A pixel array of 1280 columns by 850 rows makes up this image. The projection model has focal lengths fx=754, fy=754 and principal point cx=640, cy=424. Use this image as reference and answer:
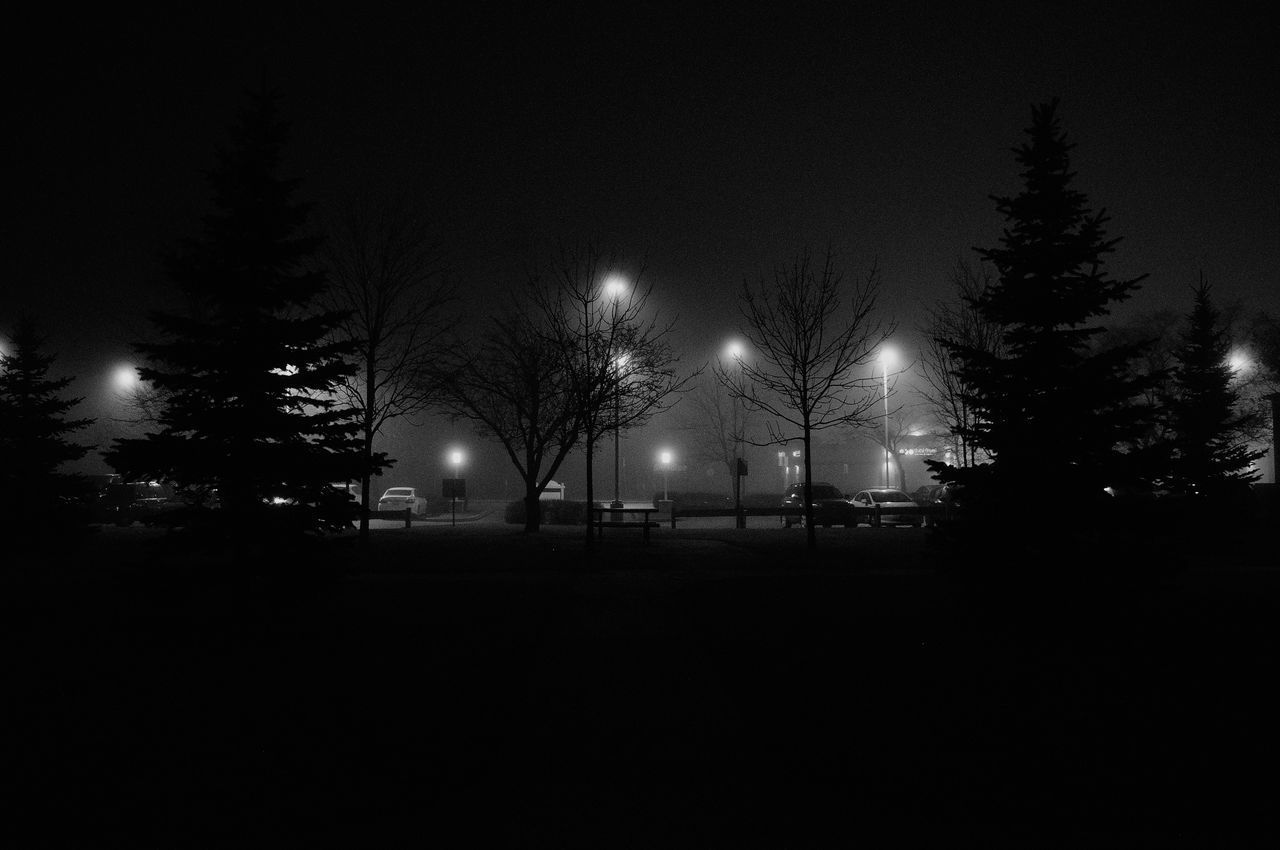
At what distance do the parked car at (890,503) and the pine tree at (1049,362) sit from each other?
64.8 ft

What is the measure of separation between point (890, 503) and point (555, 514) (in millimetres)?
15336

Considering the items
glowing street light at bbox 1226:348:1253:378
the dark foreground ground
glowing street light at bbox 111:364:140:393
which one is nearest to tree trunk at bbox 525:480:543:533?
the dark foreground ground

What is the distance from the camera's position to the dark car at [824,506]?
100ft

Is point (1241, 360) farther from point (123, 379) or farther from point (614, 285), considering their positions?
point (123, 379)

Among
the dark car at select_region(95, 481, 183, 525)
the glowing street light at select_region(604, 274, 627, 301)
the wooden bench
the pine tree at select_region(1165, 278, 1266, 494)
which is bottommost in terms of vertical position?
the wooden bench

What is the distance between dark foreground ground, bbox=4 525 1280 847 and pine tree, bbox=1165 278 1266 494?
13.1 metres

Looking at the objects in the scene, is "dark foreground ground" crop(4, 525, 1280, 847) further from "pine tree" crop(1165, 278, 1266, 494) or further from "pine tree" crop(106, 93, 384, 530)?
"pine tree" crop(1165, 278, 1266, 494)

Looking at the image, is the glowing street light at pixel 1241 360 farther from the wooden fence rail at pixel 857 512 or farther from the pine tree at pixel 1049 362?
the pine tree at pixel 1049 362

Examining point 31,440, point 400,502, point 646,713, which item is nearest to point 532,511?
point 31,440

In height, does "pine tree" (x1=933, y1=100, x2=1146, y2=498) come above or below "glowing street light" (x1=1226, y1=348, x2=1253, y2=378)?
below

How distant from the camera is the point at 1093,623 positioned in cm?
971

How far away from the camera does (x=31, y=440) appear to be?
20406mm

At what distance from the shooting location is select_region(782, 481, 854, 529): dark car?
30500 millimetres

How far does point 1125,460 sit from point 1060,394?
3.92ft
